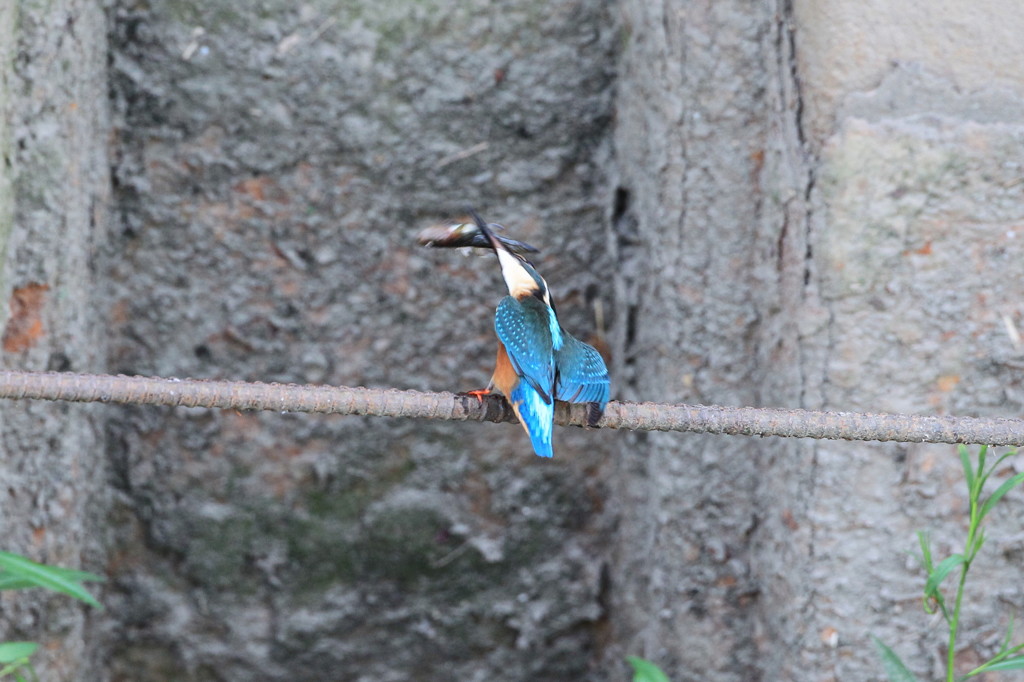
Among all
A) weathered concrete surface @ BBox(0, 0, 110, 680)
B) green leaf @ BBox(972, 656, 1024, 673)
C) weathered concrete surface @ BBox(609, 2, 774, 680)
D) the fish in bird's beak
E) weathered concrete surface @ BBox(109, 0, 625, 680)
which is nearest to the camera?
green leaf @ BBox(972, 656, 1024, 673)

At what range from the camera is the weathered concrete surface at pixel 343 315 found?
1920 millimetres

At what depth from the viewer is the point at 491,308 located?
1.99 meters

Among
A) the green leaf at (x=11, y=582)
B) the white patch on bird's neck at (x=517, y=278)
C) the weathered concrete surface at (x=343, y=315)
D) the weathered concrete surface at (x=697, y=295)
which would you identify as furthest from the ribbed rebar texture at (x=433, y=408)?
the weathered concrete surface at (x=343, y=315)

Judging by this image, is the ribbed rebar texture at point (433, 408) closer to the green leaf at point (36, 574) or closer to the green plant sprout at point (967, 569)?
the green plant sprout at point (967, 569)

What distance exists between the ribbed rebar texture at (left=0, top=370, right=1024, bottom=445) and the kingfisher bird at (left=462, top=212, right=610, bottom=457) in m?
0.12

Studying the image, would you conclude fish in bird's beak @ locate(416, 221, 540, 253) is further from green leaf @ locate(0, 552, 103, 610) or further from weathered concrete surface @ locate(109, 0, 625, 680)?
green leaf @ locate(0, 552, 103, 610)

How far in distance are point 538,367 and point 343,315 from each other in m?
0.72

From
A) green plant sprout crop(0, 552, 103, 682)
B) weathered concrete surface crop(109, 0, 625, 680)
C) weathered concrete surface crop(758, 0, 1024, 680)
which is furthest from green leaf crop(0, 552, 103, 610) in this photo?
weathered concrete surface crop(758, 0, 1024, 680)

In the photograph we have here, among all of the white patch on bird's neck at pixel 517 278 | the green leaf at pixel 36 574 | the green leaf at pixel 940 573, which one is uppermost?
the white patch on bird's neck at pixel 517 278

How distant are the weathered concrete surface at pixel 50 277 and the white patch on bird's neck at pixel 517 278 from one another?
0.80 m

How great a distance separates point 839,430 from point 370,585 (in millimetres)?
1180

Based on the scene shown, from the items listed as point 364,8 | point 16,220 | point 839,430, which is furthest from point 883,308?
point 16,220

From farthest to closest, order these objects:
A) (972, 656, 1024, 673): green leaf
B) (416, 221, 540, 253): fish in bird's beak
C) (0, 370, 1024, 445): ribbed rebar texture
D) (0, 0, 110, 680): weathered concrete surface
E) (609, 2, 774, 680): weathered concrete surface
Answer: (609, 2, 774, 680): weathered concrete surface < (0, 0, 110, 680): weathered concrete surface < (416, 221, 540, 253): fish in bird's beak < (972, 656, 1024, 673): green leaf < (0, 370, 1024, 445): ribbed rebar texture

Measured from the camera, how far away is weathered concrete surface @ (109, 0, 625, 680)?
1.92 meters
